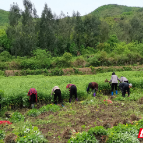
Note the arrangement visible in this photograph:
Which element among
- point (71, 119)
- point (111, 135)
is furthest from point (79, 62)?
point (111, 135)

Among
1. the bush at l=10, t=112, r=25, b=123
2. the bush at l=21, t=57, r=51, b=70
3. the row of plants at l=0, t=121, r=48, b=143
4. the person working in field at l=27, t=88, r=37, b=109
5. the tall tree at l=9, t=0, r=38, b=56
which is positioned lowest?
the bush at l=10, t=112, r=25, b=123

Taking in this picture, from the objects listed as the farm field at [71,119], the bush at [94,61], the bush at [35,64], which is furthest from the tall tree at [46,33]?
the farm field at [71,119]

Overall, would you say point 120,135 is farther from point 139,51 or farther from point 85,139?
point 139,51

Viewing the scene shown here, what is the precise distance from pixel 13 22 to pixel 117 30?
37040 millimetres

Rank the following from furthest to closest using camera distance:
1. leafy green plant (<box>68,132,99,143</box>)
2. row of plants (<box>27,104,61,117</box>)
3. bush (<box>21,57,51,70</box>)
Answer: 1. bush (<box>21,57,51,70</box>)
2. row of plants (<box>27,104,61,117</box>)
3. leafy green plant (<box>68,132,99,143</box>)

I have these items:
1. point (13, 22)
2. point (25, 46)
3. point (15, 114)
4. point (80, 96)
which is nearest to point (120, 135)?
point (15, 114)

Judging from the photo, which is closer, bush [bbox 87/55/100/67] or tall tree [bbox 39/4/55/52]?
bush [bbox 87/55/100/67]

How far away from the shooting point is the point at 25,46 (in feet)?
133

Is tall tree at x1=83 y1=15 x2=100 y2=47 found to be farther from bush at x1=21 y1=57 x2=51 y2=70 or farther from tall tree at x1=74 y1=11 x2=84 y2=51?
bush at x1=21 y1=57 x2=51 y2=70

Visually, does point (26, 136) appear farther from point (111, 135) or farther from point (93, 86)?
point (93, 86)

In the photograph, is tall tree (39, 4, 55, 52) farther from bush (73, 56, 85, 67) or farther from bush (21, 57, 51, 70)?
bush (73, 56, 85, 67)

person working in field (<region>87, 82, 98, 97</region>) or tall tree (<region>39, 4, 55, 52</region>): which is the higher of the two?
tall tree (<region>39, 4, 55, 52</region>)

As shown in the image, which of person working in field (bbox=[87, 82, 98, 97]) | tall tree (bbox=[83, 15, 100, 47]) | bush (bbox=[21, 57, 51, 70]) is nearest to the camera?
person working in field (bbox=[87, 82, 98, 97])

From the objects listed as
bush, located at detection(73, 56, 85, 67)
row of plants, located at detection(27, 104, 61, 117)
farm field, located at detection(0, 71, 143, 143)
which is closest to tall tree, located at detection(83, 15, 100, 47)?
bush, located at detection(73, 56, 85, 67)
